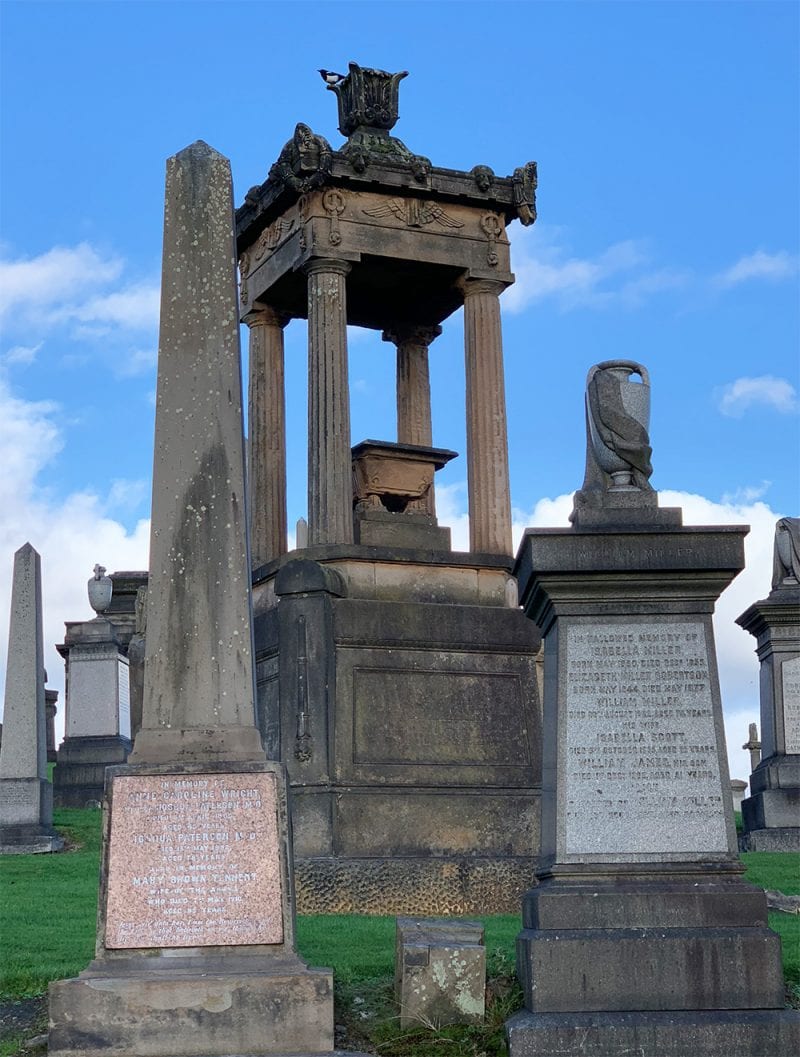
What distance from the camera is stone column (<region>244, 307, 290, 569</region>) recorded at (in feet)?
57.5

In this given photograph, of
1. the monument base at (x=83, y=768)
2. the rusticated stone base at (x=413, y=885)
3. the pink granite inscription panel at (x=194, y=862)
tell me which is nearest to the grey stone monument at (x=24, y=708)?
the monument base at (x=83, y=768)

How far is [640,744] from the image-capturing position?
8375 mm

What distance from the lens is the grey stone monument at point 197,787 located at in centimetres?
761

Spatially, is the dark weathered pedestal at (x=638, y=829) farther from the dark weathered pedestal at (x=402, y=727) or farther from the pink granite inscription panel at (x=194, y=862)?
the dark weathered pedestal at (x=402, y=727)

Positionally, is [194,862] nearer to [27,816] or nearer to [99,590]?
[27,816]

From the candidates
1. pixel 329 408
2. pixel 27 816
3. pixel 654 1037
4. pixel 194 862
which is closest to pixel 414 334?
pixel 329 408

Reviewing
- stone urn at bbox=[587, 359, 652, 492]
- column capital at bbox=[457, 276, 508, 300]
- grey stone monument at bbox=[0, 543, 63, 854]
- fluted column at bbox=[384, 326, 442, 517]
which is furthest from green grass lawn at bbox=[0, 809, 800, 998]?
column capital at bbox=[457, 276, 508, 300]

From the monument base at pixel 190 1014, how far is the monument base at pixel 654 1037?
1032 millimetres

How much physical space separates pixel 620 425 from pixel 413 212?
28.5 ft

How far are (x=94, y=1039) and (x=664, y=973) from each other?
2.89 metres

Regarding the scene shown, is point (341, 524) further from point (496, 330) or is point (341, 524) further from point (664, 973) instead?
point (664, 973)

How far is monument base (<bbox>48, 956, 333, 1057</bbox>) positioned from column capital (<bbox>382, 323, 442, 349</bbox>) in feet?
39.4

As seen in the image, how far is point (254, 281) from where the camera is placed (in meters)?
18.1

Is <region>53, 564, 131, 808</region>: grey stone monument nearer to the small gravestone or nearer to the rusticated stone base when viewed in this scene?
the rusticated stone base
